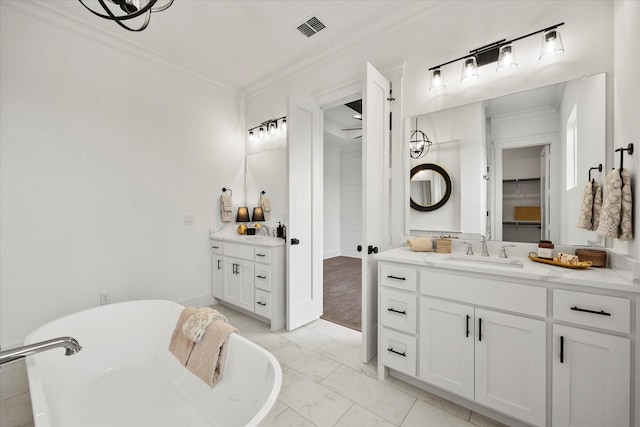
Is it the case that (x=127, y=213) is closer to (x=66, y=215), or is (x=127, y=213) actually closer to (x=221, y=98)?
(x=66, y=215)

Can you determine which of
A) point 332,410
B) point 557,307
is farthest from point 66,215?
point 557,307

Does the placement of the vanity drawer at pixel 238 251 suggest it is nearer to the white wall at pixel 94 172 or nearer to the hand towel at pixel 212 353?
the white wall at pixel 94 172

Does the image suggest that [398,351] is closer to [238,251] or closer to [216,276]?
[238,251]

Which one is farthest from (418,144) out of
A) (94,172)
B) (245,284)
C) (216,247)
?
(94,172)

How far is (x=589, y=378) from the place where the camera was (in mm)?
1268

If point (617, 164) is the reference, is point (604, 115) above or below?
above

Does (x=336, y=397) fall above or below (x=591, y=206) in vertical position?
below

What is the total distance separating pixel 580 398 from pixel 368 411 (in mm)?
1076

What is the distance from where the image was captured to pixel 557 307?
4.41 feet

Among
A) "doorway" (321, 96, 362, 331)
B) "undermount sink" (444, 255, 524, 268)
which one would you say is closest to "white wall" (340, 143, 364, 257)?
"doorway" (321, 96, 362, 331)

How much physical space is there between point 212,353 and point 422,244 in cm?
162

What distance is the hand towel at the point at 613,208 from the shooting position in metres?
1.36

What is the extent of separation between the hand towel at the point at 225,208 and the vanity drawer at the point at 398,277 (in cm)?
239

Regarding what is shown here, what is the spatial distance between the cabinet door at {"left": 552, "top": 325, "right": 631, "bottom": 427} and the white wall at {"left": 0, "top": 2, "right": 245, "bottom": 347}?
342 cm
